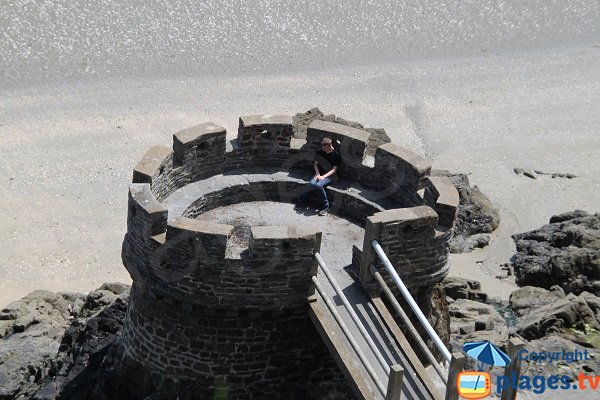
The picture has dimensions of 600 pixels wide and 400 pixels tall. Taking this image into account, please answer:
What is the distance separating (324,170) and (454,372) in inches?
206

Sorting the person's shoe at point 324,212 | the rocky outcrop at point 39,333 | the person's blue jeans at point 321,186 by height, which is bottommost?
the rocky outcrop at point 39,333

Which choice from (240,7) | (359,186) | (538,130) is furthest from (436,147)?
(359,186)

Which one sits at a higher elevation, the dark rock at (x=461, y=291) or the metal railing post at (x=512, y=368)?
the metal railing post at (x=512, y=368)

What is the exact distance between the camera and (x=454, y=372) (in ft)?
43.8

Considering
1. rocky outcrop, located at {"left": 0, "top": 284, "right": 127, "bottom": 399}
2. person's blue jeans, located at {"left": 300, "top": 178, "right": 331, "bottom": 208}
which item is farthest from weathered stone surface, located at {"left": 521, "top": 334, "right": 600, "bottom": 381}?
rocky outcrop, located at {"left": 0, "top": 284, "right": 127, "bottom": 399}

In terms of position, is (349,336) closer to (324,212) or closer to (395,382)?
(395,382)

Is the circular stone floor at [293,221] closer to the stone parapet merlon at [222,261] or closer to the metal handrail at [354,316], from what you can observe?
the stone parapet merlon at [222,261]

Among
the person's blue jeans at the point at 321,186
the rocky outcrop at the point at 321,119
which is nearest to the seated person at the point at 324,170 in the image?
the person's blue jeans at the point at 321,186

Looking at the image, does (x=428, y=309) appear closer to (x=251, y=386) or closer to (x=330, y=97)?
(x=251, y=386)

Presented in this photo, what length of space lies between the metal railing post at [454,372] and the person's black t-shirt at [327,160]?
4.93 meters

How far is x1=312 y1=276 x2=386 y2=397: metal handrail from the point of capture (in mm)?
14159

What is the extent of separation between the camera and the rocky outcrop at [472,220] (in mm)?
22906

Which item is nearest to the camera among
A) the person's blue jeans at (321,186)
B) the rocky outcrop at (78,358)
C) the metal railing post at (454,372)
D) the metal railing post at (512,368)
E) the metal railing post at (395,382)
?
the metal railing post at (454,372)

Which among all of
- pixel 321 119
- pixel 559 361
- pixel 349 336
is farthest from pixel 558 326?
pixel 321 119
